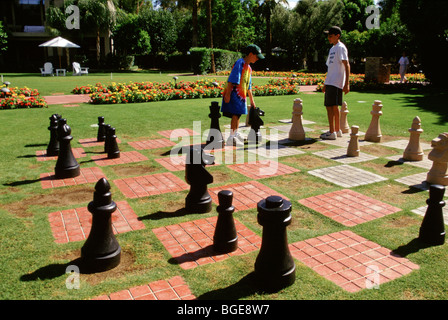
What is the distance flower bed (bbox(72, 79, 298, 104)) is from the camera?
13.5 metres

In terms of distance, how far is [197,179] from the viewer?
4309mm

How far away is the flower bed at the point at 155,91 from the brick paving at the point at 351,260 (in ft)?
36.3

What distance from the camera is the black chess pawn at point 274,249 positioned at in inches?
113

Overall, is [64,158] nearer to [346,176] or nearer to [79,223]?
[79,223]

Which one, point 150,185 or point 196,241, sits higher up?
point 150,185

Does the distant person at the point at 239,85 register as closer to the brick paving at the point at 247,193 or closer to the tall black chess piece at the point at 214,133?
the tall black chess piece at the point at 214,133

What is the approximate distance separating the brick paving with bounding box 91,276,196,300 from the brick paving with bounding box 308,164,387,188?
10.1 feet

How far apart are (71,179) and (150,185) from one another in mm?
1198

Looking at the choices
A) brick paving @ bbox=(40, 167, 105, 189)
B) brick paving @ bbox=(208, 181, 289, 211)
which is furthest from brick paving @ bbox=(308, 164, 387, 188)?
brick paving @ bbox=(40, 167, 105, 189)

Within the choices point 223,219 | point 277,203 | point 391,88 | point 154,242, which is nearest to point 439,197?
point 277,203

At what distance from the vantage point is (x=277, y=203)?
2883 mm

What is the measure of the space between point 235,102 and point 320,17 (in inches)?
1460

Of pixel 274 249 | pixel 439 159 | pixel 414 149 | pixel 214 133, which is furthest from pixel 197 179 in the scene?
pixel 414 149

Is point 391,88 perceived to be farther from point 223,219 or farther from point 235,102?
point 223,219
